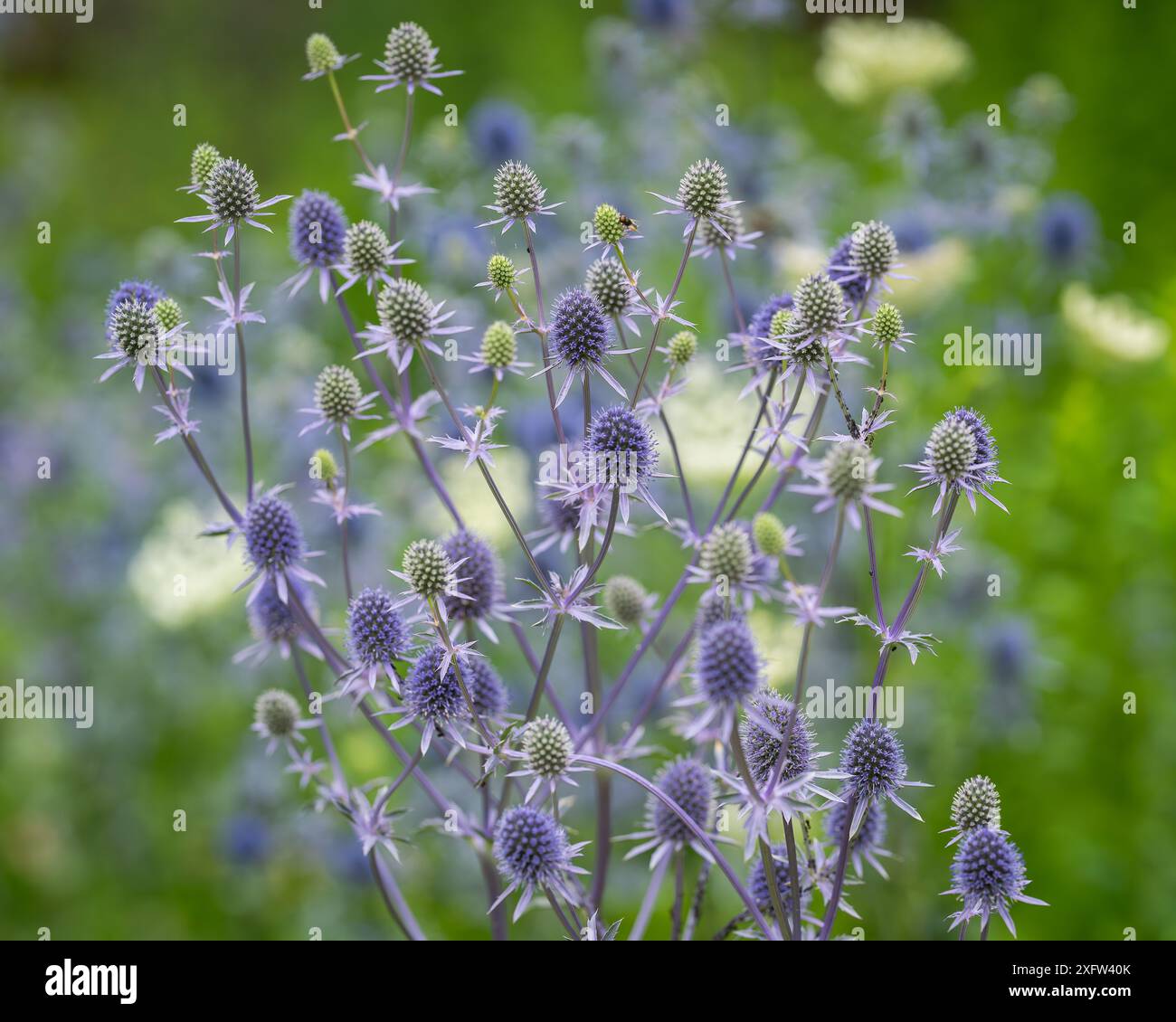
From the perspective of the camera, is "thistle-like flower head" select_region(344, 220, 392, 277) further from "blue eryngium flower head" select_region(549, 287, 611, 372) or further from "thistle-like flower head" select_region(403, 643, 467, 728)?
"thistle-like flower head" select_region(403, 643, 467, 728)

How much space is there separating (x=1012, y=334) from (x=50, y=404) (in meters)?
3.00

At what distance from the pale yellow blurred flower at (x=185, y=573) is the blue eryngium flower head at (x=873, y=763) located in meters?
1.76

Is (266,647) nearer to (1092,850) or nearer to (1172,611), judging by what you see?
(1092,850)

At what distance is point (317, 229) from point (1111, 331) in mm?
2219

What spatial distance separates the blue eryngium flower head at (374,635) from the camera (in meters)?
1.29

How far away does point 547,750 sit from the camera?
46.6 inches

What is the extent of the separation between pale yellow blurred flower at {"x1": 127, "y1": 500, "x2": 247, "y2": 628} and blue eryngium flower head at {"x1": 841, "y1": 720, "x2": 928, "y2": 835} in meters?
1.76

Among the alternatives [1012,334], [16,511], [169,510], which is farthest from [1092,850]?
[16,511]

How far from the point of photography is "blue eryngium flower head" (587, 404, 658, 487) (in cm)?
122

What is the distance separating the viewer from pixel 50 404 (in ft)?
11.9

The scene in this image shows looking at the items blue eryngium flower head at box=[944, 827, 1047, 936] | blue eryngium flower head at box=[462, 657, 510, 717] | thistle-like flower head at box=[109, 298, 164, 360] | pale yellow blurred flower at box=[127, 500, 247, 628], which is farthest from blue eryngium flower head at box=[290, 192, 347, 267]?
pale yellow blurred flower at box=[127, 500, 247, 628]

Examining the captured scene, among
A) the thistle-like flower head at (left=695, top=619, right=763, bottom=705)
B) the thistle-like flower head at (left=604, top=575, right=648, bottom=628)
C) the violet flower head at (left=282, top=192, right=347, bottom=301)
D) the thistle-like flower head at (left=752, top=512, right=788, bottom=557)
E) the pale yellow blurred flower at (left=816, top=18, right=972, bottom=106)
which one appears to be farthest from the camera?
the pale yellow blurred flower at (left=816, top=18, right=972, bottom=106)

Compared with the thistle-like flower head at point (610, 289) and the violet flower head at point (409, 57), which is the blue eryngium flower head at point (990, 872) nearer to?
the thistle-like flower head at point (610, 289)

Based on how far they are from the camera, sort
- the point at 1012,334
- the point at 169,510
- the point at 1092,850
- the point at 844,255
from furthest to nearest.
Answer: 1. the point at 169,510
2. the point at 1012,334
3. the point at 1092,850
4. the point at 844,255
